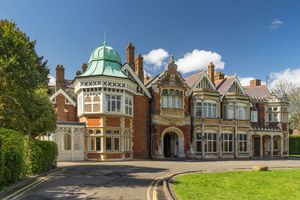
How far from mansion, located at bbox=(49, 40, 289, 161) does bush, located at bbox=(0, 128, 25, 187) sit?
1696 centimetres

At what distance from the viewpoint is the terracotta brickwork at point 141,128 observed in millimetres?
36094

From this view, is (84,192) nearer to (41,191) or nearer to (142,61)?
(41,191)

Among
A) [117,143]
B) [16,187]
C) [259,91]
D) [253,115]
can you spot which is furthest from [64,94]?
[259,91]

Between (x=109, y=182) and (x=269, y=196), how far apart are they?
7.32m

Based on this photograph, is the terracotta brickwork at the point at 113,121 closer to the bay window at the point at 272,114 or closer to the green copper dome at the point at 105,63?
the green copper dome at the point at 105,63

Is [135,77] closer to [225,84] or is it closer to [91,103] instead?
[91,103]

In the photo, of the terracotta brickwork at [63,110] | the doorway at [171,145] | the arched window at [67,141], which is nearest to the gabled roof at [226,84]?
the doorway at [171,145]

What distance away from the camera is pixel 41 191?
43.2 feet

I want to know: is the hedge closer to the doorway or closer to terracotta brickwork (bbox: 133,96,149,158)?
terracotta brickwork (bbox: 133,96,149,158)

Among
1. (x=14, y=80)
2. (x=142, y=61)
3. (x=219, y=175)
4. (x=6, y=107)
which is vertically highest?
(x=142, y=61)

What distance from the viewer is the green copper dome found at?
34.1 metres

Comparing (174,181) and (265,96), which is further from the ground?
(265,96)

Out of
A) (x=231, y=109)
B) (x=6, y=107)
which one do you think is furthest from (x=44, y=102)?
(x=231, y=109)

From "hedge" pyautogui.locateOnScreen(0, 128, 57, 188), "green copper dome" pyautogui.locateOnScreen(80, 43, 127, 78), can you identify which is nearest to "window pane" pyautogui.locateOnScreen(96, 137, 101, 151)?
"green copper dome" pyautogui.locateOnScreen(80, 43, 127, 78)
